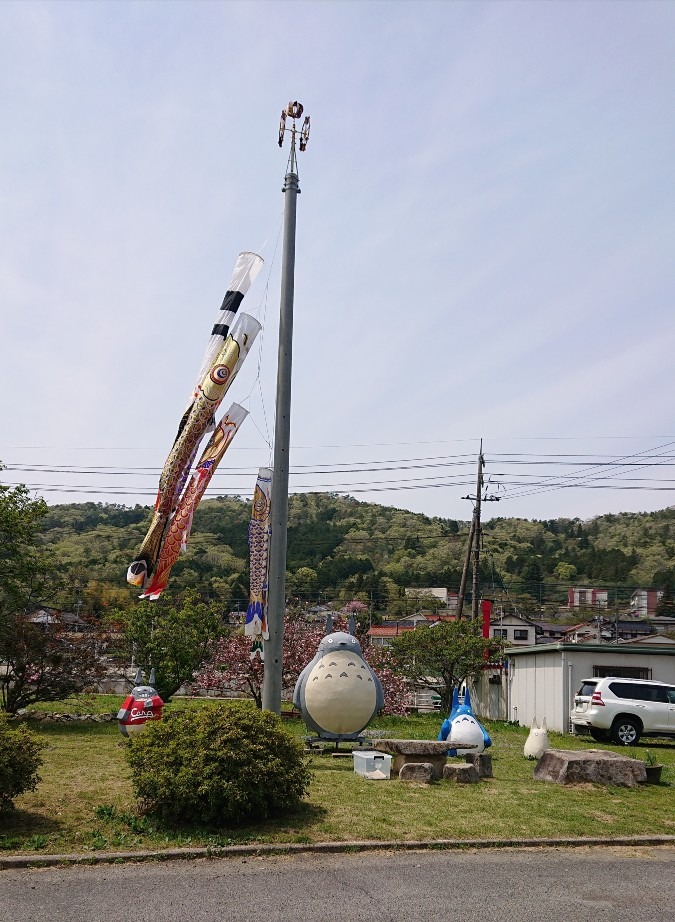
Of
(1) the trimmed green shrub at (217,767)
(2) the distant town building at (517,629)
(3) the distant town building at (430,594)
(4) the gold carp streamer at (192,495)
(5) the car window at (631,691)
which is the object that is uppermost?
(4) the gold carp streamer at (192,495)

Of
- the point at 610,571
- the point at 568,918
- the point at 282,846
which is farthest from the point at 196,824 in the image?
the point at 610,571

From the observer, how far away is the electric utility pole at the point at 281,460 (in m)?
11.9

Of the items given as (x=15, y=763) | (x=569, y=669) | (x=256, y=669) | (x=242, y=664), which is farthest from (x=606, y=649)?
(x=15, y=763)

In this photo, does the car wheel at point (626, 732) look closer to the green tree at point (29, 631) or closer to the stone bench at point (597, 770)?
the stone bench at point (597, 770)

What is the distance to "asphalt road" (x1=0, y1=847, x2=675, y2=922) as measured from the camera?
5852 millimetres

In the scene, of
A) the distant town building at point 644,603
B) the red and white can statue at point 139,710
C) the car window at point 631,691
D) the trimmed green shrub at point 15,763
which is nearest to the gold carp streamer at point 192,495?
the red and white can statue at point 139,710

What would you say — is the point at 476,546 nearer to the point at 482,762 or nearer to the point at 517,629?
the point at 482,762

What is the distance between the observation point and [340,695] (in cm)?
1281

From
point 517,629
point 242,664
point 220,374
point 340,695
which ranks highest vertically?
point 220,374

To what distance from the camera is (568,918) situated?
5902 mm

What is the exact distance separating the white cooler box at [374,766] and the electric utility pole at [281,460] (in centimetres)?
143

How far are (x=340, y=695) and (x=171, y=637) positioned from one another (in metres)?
10.2

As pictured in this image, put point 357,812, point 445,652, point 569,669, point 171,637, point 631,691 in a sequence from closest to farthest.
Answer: point 357,812 < point 631,691 < point 171,637 < point 569,669 < point 445,652

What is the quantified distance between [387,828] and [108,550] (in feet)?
200
